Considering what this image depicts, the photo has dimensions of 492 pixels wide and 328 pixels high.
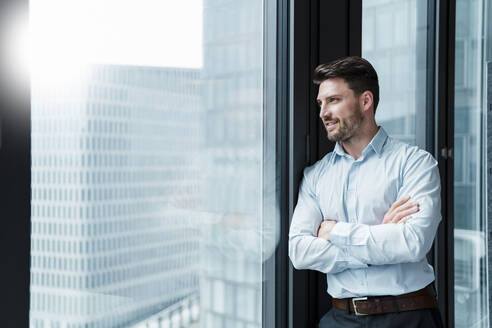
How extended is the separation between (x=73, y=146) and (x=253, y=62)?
2.10ft

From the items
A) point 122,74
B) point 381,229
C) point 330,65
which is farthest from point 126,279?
point 330,65

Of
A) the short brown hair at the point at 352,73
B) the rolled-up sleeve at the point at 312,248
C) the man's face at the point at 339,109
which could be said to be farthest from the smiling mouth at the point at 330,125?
the rolled-up sleeve at the point at 312,248

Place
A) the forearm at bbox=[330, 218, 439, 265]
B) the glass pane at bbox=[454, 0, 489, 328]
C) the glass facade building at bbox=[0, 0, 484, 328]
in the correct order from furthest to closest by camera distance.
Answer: the glass pane at bbox=[454, 0, 489, 328] → the forearm at bbox=[330, 218, 439, 265] → the glass facade building at bbox=[0, 0, 484, 328]

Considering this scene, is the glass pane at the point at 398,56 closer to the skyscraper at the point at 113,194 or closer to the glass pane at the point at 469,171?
the glass pane at the point at 469,171

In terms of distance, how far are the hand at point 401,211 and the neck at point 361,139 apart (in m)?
0.19

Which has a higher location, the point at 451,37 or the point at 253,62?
the point at 451,37

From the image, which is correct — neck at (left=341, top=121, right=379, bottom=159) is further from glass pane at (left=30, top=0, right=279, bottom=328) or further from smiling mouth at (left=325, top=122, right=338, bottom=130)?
glass pane at (left=30, top=0, right=279, bottom=328)

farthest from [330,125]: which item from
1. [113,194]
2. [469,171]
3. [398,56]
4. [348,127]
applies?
[469,171]

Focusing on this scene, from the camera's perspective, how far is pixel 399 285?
1313 mm

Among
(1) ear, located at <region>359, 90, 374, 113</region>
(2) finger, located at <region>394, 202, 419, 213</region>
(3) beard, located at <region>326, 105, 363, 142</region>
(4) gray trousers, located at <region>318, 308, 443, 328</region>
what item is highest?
(1) ear, located at <region>359, 90, 374, 113</region>

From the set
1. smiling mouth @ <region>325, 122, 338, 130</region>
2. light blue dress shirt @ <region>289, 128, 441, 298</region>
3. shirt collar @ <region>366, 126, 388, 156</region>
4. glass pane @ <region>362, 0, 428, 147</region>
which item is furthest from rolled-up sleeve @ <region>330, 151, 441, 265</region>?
glass pane @ <region>362, 0, 428, 147</region>

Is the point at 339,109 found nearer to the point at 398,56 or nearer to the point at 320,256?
the point at 320,256

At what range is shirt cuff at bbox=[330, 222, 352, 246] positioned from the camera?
1.28 m

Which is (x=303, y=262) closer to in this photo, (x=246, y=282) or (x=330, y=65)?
(x=246, y=282)
